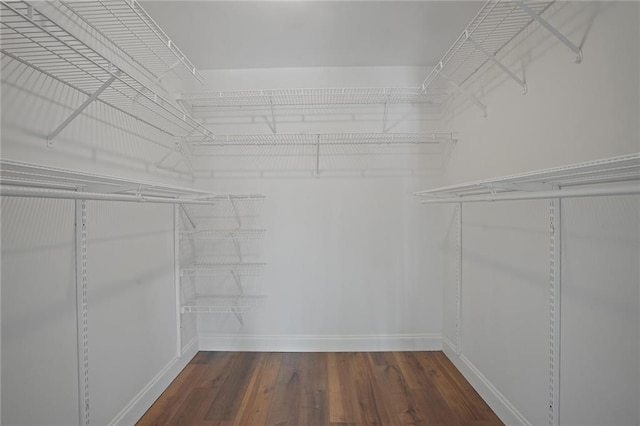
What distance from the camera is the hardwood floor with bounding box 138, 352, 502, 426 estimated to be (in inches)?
58.5

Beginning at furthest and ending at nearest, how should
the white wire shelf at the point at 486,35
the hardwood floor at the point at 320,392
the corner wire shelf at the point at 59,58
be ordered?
the hardwood floor at the point at 320,392, the white wire shelf at the point at 486,35, the corner wire shelf at the point at 59,58

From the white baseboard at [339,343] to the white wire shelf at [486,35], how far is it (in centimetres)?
184

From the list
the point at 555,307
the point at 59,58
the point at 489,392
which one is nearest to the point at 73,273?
the point at 59,58

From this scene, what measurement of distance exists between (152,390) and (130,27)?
6.37ft

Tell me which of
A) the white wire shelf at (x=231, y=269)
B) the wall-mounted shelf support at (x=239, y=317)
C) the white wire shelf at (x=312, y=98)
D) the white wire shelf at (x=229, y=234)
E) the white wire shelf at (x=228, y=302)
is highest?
the white wire shelf at (x=312, y=98)

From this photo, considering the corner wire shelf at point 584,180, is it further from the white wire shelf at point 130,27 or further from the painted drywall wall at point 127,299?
the painted drywall wall at point 127,299

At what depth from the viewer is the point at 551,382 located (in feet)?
3.63

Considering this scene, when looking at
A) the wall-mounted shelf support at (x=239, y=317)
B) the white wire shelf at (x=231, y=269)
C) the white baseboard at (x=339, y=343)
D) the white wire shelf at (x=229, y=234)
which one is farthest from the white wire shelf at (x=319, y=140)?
the white baseboard at (x=339, y=343)

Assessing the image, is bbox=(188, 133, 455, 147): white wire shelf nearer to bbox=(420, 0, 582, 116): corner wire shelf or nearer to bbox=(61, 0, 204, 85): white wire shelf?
bbox=(420, 0, 582, 116): corner wire shelf

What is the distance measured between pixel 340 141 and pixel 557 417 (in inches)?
74.3

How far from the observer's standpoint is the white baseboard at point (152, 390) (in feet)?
4.58

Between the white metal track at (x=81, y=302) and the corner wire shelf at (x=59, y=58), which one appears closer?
the corner wire shelf at (x=59, y=58)

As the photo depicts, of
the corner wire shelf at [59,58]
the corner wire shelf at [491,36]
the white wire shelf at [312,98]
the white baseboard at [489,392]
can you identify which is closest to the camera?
the corner wire shelf at [59,58]

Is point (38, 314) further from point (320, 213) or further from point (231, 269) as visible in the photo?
point (320, 213)
